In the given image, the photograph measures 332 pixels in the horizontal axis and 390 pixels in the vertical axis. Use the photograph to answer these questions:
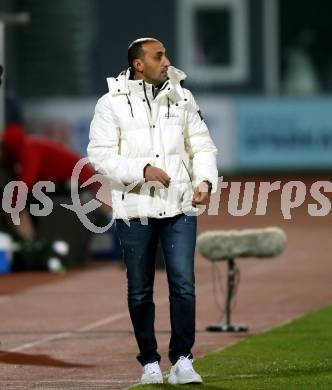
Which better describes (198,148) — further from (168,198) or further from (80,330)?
(80,330)

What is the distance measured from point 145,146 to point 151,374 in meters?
1.42

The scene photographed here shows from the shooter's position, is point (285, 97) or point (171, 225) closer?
point (171, 225)

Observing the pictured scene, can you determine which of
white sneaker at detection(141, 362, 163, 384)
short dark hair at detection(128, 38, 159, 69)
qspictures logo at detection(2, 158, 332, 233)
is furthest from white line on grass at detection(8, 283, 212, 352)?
short dark hair at detection(128, 38, 159, 69)

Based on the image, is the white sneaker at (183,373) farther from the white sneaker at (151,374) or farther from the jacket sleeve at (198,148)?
the jacket sleeve at (198,148)

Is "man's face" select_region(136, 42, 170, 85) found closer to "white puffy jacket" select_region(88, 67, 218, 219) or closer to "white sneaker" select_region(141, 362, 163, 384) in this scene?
"white puffy jacket" select_region(88, 67, 218, 219)

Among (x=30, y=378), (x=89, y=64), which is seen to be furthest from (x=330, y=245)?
(x=89, y=64)

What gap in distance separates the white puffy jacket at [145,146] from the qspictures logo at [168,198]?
0.6 inches

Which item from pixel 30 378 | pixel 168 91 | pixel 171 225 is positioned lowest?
pixel 30 378

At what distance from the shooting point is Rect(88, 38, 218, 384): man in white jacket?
33.3ft

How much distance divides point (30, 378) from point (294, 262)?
10249 mm

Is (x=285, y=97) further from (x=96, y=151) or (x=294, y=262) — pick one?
(x=96, y=151)

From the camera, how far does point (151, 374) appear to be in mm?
10336

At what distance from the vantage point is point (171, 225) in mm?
10203

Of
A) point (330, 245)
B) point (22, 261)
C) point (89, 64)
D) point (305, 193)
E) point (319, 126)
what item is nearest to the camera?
point (22, 261)
